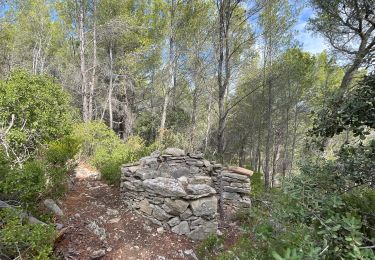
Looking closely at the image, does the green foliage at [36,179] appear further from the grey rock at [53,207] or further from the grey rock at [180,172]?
the grey rock at [180,172]

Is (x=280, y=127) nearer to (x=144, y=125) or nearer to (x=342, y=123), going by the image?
(x=144, y=125)

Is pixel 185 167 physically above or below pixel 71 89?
below

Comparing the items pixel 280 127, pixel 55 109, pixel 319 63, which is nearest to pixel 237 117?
pixel 280 127

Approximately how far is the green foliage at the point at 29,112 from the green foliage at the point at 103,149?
764 mm

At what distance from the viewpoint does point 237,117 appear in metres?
17.3

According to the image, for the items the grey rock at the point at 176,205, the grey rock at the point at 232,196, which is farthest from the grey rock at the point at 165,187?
the grey rock at the point at 232,196

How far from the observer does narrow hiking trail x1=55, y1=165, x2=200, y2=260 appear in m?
3.28

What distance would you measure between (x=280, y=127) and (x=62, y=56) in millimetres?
15085

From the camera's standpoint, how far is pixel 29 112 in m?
4.94

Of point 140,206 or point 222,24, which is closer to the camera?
point 140,206

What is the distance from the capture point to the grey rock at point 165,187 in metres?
4.07

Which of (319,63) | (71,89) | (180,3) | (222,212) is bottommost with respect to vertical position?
(222,212)

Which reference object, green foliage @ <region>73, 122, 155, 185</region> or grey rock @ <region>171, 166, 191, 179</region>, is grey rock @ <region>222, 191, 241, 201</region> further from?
green foliage @ <region>73, 122, 155, 185</region>

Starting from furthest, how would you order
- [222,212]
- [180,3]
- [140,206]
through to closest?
[180,3]
[222,212]
[140,206]
